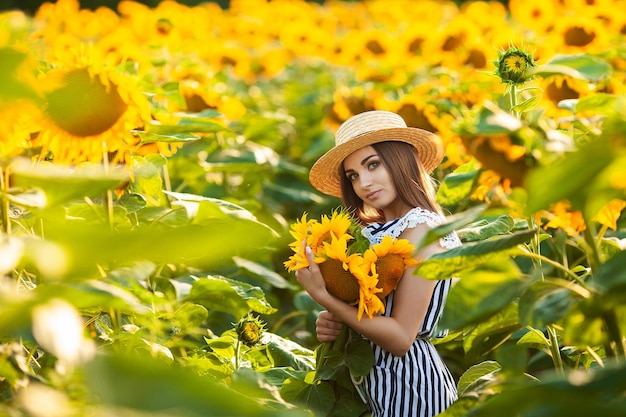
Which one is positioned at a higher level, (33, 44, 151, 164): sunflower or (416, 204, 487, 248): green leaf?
(416, 204, 487, 248): green leaf

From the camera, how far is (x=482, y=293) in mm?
1098

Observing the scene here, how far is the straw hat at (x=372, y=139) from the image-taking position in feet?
6.37

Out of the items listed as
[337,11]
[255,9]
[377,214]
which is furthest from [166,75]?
[337,11]

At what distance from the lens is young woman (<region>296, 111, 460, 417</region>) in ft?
5.51

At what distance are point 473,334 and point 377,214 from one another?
708 millimetres

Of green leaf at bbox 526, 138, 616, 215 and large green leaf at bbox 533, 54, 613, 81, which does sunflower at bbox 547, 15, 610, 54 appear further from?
green leaf at bbox 526, 138, 616, 215

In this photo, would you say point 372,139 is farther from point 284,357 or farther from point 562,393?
point 562,393

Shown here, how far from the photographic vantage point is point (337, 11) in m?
7.52

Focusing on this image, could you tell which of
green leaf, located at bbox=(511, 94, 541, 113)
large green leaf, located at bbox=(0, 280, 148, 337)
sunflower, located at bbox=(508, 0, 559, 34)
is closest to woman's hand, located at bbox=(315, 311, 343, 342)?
green leaf, located at bbox=(511, 94, 541, 113)

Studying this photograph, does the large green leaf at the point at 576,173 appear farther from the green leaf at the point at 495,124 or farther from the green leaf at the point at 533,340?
the green leaf at the point at 533,340

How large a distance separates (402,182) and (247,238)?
1.29m

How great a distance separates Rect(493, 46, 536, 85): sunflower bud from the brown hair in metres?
0.30

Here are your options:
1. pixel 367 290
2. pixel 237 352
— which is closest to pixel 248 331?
pixel 237 352

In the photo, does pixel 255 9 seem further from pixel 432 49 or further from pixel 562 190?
pixel 562 190
